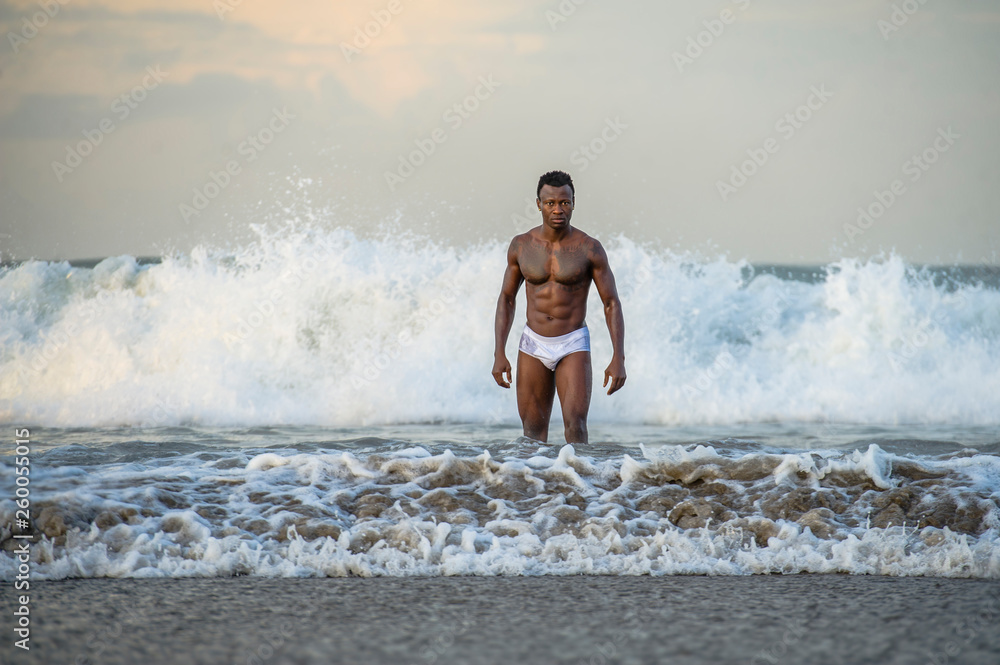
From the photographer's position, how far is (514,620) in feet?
9.17

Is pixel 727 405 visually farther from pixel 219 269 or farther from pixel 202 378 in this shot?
pixel 219 269

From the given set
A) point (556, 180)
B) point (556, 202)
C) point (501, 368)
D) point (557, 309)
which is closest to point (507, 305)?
point (557, 309)

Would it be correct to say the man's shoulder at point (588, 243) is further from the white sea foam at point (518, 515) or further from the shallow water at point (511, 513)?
the white sea foam at point (518, 515)

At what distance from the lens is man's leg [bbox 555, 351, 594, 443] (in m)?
5.73

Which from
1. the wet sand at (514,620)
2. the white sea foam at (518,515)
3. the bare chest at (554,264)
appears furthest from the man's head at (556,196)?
the wet sand at (514,620)

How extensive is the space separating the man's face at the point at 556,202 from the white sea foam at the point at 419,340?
5.03 metres

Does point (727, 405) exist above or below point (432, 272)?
below

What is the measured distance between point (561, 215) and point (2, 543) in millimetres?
3647

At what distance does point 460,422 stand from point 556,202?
16.0 ft

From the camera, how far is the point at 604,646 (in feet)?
8.29

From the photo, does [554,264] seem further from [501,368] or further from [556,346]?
[501,368]

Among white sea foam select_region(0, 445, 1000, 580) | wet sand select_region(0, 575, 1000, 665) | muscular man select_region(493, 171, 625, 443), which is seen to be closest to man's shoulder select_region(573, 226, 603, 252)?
muscular man select_region(493, 171, 625, 443)

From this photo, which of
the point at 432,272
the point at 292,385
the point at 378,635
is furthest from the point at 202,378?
the point at 378,635

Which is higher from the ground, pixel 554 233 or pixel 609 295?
pixel 554 233
